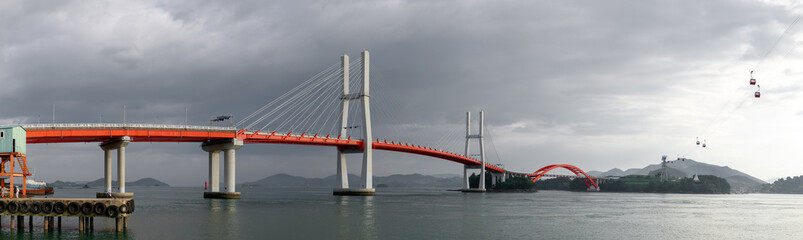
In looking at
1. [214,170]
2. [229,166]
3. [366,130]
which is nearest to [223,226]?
[229,166]

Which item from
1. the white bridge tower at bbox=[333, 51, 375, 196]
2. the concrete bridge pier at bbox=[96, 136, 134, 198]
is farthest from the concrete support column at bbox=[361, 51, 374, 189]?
the concrete bridge pier at bbox=[96, 136, 134, 198]

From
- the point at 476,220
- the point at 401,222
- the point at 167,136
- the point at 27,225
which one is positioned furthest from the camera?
the point at 167,136

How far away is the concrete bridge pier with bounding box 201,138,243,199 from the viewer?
9250 centimetres

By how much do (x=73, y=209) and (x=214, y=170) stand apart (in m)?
51.6

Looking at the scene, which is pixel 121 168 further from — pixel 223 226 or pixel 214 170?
pixel 223 226

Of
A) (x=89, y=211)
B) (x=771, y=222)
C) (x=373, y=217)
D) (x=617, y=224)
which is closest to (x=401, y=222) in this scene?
(x=373, y=217)

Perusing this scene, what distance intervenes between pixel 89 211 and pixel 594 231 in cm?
3622

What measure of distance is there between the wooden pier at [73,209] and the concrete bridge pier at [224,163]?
4598cm

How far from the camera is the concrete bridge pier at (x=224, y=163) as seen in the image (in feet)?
303

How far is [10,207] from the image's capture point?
4525 cm

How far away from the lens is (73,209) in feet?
143

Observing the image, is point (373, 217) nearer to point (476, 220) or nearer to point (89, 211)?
point (476, 220)

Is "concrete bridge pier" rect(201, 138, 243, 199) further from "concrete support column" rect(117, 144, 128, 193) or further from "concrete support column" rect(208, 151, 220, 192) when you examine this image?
"concrete support column" rect(117, 144, 128, 193)

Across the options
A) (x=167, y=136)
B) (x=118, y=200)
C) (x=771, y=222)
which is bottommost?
(x=771, y=222)
